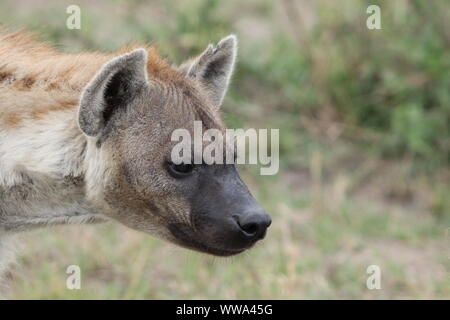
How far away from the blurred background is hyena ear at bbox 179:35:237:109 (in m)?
1.25

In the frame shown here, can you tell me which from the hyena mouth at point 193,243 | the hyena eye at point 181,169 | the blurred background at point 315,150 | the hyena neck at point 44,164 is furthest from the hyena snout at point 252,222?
the blurred background at point 315,150

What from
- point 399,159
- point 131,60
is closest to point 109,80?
point 131,60

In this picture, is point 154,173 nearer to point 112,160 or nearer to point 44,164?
point 112,160

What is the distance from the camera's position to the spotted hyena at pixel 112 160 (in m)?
3.42

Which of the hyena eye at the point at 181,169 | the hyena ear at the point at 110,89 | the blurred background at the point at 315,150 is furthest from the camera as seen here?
the blurred background at the point at 315,150

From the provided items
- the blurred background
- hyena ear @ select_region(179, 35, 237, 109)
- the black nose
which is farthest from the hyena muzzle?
the blurred background

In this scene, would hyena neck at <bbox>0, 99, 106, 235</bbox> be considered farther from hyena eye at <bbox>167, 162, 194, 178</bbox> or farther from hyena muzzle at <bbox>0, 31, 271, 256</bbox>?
hyena eye at <bbox>167, 162, 194, 178</bbox>

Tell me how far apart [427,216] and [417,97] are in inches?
34.9

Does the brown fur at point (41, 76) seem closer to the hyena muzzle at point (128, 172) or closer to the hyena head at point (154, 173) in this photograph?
the hyena muzzle at point (128, 172)

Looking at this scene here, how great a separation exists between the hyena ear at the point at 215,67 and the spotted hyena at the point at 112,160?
24 centimetres

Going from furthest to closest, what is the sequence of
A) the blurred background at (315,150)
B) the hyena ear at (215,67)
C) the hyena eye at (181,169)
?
the blurred background at (315,150)
the hyena ear at (215,67)
the hyena eye at (181,169)

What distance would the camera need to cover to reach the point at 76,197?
3.54 meters

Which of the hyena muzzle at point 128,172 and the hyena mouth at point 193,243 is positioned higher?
the hyena muzzle at point 128,172

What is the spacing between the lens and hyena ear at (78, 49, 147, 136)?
3.36 m
